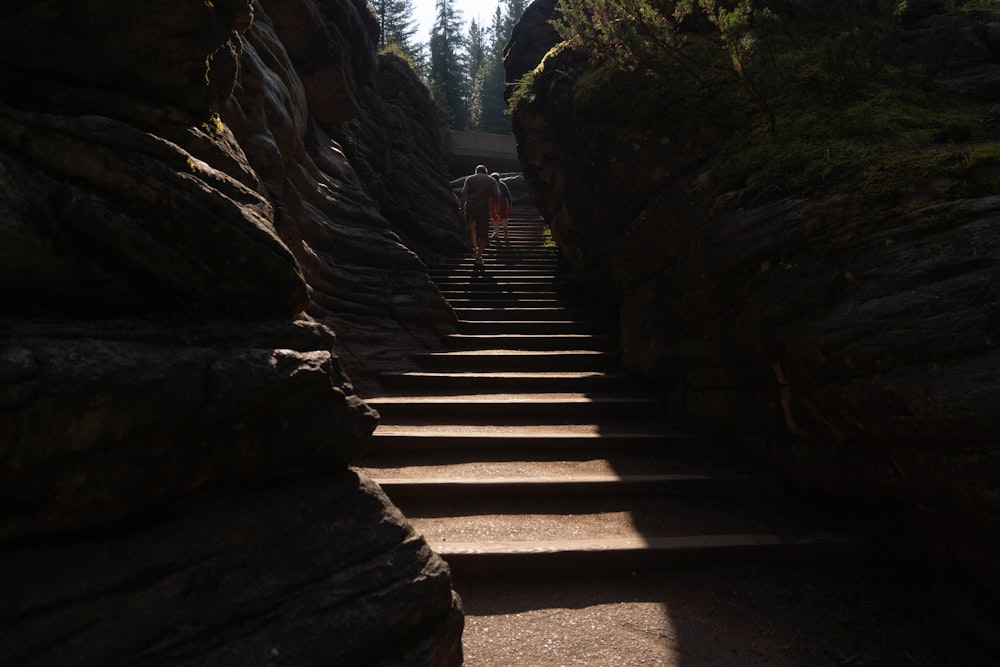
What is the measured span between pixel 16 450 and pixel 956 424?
163 inches

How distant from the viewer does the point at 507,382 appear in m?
7.10

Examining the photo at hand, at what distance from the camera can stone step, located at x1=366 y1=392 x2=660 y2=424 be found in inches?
249

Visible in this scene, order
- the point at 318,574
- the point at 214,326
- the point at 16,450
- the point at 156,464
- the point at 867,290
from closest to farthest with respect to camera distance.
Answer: the point at 16,450
the point at 156,464
the point at 318,574
the point at 214,326
the point at 867,290

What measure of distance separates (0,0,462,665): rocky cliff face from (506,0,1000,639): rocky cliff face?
9.19 feet

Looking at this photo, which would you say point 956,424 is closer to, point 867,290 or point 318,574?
point 867,290

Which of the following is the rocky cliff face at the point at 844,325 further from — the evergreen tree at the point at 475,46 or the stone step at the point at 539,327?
the evergreen tree at the point at 475,46

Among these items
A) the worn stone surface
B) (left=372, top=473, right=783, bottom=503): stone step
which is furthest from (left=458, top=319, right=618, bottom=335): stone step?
the worn stone surface

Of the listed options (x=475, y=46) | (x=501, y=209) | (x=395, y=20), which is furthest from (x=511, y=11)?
(x=501, y=209)

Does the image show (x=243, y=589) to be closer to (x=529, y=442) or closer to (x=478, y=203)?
(x=529, y=442)

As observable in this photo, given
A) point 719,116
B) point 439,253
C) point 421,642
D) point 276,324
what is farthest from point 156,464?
point 439,253

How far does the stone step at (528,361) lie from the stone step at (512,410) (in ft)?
4.03

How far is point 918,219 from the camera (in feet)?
12.5

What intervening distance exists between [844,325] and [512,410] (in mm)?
3494

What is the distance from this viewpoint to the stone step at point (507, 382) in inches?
276
